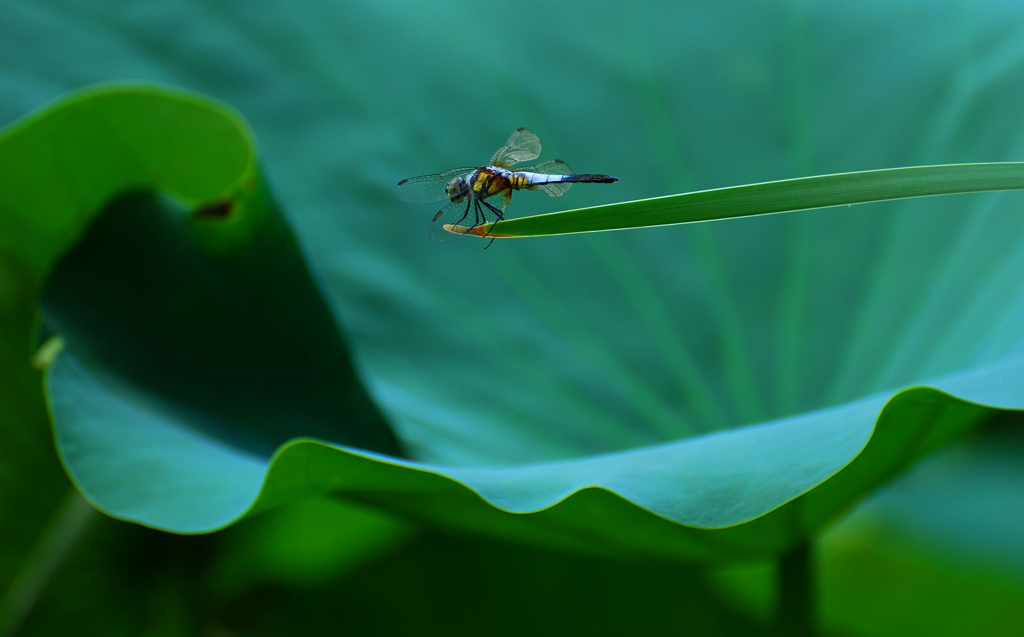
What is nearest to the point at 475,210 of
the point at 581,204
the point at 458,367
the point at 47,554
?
the point at 458,367

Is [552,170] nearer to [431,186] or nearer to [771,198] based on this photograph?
[431,186]

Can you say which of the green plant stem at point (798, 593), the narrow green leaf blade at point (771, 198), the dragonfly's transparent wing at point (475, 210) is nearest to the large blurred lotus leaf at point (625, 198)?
the green plant stem at point (798, 593)

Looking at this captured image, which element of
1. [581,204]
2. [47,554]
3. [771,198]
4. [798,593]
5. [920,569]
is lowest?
[47,554]

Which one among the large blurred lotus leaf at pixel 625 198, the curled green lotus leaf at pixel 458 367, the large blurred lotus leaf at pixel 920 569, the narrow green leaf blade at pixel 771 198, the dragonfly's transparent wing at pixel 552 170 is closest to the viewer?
the narrow green leaf blade at pixel 771 198

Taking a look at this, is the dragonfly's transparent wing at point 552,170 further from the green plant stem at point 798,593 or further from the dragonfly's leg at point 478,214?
the green plant stem at point 798,593

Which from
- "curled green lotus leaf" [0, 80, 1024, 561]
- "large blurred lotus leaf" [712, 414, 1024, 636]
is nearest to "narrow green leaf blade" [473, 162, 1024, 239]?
"curled green lotus leaf" [0, 80, 1024, 561]

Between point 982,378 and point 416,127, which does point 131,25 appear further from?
point 982,378
